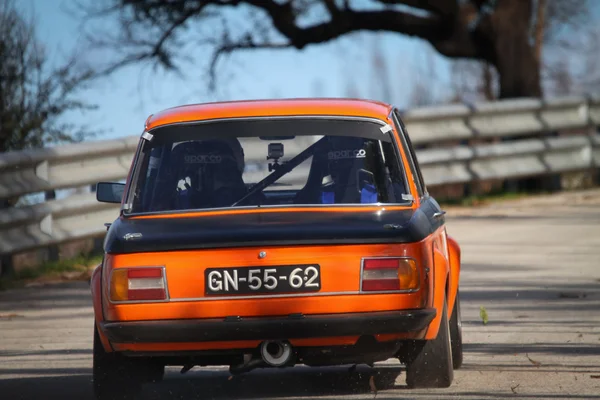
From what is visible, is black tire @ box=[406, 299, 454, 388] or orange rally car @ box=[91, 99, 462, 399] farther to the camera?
black tire @ box=[406, 299, 454, 388]

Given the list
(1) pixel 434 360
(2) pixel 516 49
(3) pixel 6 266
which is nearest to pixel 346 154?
(1) pixel 434 360

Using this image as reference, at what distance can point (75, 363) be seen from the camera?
700cm

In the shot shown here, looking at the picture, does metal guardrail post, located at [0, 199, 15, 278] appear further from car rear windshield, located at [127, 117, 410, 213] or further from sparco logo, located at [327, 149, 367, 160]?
sparco logo, located at [327, 149, 367, 160]

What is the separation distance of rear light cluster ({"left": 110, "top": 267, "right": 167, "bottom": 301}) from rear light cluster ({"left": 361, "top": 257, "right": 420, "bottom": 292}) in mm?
835

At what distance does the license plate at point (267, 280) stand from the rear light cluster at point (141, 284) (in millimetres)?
204

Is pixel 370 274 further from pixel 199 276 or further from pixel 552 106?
pixel 552 106

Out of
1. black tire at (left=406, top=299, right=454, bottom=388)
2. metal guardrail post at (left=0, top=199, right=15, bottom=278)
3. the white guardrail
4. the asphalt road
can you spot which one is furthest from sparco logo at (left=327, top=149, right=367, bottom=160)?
metal guardrail post at (left=0, top=199, right=15, bottom=278)

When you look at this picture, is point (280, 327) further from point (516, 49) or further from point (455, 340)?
point (516, 49)

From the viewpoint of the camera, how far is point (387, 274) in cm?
528

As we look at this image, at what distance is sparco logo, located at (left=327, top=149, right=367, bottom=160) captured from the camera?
597 centimetres

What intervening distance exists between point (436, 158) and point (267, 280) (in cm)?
1117

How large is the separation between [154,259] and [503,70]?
15.6 metres

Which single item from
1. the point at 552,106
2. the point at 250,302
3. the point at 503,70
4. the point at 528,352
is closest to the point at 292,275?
the point at 250,302

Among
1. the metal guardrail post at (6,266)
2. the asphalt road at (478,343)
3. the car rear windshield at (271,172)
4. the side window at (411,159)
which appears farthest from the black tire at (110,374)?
the metal guardrail post at (6,266)
